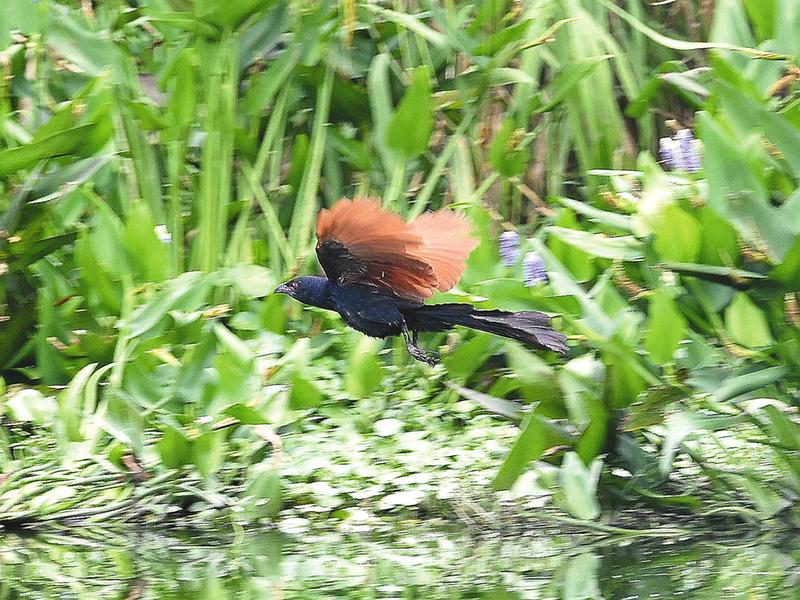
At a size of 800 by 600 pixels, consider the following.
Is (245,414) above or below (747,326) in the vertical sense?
below

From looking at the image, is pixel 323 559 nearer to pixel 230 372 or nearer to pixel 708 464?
pixel 230 372

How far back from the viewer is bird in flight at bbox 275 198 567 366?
89.4 inches

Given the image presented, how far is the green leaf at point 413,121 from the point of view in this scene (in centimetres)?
333

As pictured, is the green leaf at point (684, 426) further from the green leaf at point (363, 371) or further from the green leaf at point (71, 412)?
the green leaf at point (71, 412)

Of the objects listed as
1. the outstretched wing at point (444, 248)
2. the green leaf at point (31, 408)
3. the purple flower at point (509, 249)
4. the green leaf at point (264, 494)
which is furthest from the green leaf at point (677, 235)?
the green leaf at point (31, 408)

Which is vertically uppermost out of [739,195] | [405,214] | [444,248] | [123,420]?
[739,195]

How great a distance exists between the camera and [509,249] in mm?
3385

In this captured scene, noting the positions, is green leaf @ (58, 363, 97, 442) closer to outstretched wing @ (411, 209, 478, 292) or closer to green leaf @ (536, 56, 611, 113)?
outstretched wing @ (411, 209, 478, 292)

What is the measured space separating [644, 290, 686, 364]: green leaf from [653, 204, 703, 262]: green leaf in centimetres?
8

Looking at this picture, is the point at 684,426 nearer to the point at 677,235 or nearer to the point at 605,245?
the point at 677,235

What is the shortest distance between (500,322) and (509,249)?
3.35ft

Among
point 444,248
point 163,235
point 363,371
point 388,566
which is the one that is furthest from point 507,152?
point 388,566

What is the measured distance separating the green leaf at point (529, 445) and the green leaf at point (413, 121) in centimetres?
114

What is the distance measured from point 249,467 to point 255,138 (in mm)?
1175
